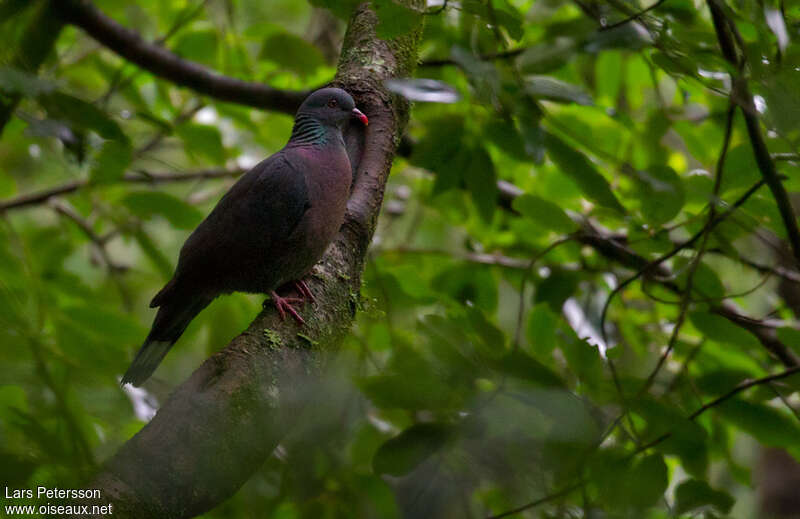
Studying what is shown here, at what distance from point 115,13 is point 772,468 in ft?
20.8

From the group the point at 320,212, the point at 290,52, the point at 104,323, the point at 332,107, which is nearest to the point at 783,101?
the point at 320,212

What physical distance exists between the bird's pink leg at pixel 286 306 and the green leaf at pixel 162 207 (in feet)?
4.50

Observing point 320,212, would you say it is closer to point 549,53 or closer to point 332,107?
point 332,107

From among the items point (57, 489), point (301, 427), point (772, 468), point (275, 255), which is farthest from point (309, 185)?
point (772, 468)

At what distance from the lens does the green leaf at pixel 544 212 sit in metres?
3.32

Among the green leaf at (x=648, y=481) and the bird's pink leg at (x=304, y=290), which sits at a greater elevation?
the green leaf at (x=648, y=481)

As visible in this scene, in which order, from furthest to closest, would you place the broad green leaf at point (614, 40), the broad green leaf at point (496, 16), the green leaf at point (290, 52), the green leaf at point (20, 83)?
the green leaf at point (290, 52) → the broad green leaf at point (496, 16) → the broad green leaf at point (614, 40) → the green leaf at point (20, 83)

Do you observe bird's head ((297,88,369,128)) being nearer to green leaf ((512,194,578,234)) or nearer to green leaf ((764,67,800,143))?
green leaf ((512,194,578,234))

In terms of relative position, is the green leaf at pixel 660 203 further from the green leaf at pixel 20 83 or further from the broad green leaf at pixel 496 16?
the green leaf at pixel 20 83

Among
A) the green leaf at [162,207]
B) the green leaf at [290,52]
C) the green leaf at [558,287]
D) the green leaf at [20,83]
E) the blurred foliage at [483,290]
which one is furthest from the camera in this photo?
the green leaf at [290,52]

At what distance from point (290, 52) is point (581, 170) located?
2.59 meters

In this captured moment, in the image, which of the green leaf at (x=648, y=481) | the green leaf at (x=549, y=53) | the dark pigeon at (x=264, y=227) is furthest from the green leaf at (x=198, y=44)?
the green leaf at (x=648, y=481)

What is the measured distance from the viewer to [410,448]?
6.25 ft

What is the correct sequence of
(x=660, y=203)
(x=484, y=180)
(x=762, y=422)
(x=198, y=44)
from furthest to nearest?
(x=198, y=44)
(x=484, y=180)
(x=762, y=422)
(x=660, y=203)
